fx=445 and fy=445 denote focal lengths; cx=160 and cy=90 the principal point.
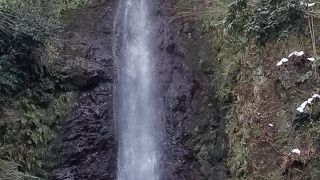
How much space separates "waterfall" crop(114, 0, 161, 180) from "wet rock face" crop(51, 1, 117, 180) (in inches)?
7.7

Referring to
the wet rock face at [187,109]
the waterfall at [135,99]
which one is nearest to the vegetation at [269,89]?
the wet rock face at [187,109]

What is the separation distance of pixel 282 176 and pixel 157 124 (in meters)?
3.68

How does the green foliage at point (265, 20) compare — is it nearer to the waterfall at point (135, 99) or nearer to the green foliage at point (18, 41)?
the waterfall at point (135, 99)

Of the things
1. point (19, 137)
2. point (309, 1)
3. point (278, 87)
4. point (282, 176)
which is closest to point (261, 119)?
point (278, 87)

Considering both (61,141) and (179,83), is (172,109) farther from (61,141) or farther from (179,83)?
(61,141)

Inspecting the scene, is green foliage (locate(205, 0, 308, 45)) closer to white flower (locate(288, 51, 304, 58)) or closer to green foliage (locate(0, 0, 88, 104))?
white flower (locate(288, 51, 304, 58))

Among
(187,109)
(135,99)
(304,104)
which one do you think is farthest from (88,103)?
(304,104)

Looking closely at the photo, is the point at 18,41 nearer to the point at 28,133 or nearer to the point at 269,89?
the point at 28,133

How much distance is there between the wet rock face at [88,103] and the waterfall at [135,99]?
20 cm

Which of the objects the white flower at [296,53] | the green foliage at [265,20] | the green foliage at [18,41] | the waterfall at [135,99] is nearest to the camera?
the white flower at [296,53]

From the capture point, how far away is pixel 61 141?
9031 mm

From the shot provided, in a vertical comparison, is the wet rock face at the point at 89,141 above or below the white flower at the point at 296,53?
below

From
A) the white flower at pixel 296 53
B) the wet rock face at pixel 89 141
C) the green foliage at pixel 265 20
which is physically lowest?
the wet rock face at pixel 89 141

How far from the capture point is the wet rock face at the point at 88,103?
9016 millimetres
